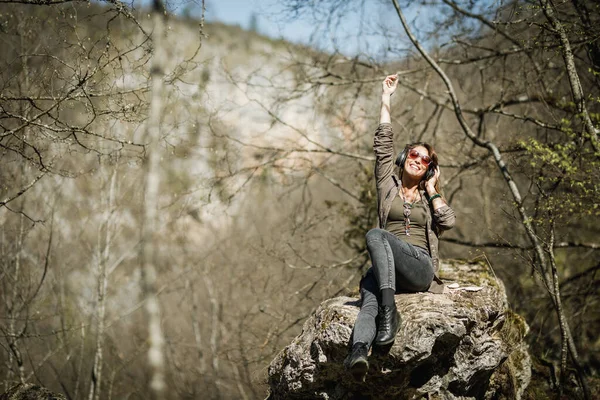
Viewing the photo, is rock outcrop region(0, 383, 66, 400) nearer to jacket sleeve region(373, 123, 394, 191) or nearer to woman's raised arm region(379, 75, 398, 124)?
jacket sleeve region(373, 123, 394, 191)

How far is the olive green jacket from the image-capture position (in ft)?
12.9

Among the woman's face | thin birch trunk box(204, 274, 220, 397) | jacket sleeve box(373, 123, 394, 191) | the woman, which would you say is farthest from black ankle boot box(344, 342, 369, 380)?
thin birch trunk box(204, 274, 220, 397)

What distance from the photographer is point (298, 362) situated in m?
3.64

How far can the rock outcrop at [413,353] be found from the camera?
3371 mm

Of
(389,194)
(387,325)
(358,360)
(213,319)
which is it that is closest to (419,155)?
(389,194)

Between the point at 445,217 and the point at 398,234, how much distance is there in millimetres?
373

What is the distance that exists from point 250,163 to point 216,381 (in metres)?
7.79

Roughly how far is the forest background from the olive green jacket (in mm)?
1314

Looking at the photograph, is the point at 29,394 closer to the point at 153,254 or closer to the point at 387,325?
the point at 153,254

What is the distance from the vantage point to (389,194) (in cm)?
399

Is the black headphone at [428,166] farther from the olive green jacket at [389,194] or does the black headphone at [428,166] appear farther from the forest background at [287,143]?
the forest background at [287,143]

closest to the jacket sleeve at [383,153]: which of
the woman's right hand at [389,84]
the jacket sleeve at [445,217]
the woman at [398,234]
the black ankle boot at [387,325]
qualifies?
the woman at [398,234]

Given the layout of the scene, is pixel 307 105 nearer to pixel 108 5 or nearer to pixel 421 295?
pixel 108 5

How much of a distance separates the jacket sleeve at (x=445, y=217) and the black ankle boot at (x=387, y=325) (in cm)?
84
